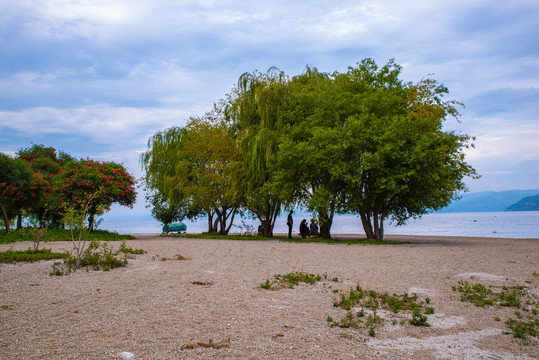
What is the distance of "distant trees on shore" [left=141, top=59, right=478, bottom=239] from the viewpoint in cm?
1783

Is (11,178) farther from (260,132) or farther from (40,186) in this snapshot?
(260,132)

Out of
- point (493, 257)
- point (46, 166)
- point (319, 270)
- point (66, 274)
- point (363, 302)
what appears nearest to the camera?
point (363, 302)

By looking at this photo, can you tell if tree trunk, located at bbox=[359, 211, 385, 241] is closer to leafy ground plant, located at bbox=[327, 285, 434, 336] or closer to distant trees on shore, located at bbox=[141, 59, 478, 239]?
distant trees on shore, located at bbox=[141, 59, 478, 239]

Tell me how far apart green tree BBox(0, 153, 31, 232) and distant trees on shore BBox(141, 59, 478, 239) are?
802 centimetres

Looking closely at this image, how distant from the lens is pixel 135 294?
662 centimetres

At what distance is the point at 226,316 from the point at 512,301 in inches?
190

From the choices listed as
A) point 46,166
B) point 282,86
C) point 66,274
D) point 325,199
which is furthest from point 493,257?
point 46,166

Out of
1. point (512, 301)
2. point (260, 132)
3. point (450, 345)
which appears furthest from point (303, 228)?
point (450, 345)

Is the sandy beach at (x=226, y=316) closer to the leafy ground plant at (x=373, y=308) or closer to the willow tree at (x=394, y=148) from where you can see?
the leafy ground plant at (x=373, y=308)

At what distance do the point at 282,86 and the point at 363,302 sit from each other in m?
17.1

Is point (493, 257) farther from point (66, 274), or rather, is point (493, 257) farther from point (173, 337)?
point (66, 274)

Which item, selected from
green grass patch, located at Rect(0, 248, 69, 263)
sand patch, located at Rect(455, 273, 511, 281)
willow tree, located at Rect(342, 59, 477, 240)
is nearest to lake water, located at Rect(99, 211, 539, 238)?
willow tree, located at Rect(342, 59, 477, 240)

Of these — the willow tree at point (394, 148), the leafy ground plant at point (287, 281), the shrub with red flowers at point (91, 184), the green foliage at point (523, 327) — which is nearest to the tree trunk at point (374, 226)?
the willow tree at point (394, 148)

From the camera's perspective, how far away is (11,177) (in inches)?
790
